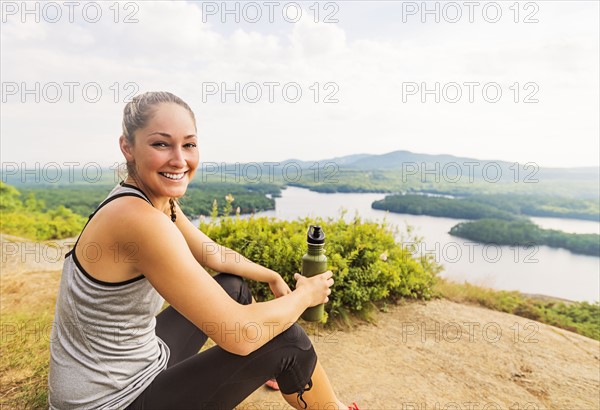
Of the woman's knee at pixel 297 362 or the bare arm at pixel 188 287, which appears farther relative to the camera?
the woman's knee at pixel 297 362

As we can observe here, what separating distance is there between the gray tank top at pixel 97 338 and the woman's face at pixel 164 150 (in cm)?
11

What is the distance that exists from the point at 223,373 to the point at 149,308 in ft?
1.46

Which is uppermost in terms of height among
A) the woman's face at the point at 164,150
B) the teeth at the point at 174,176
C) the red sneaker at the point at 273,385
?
the woman's face at the point at 164,150

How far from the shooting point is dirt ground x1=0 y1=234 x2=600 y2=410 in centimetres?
297

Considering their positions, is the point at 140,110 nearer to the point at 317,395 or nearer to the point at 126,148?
the point at 126,148

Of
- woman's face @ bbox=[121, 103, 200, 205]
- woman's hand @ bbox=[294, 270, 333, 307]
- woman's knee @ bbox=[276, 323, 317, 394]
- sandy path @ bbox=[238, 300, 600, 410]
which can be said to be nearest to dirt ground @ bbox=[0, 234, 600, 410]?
sandy path @ bbox=[238, 300, 600, 410]

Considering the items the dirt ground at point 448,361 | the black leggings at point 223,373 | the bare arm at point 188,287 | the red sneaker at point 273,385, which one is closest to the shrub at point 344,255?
the dirt ground at point 448,361

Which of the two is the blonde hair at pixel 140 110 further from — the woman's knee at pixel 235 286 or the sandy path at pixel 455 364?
the sandy path at pixel 455 364

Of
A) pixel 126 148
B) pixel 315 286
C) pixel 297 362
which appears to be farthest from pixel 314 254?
pixel 126 148

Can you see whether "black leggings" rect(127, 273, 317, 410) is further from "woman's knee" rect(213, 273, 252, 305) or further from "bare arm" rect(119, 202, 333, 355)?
"woman's knee" rect(213, 273, 252, 305)

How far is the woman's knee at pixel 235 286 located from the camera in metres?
2.43

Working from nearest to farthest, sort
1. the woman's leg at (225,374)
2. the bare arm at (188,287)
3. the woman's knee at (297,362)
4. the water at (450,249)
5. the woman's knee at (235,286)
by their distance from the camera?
the bare arm at (188,287), the woman's leg at (225,374), the woman's knee at (297,362), the woman's knee at (235,286), the water at (450,249)

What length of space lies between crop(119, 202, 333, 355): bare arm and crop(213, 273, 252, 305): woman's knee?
2.62 feet

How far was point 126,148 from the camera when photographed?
5.62ft
